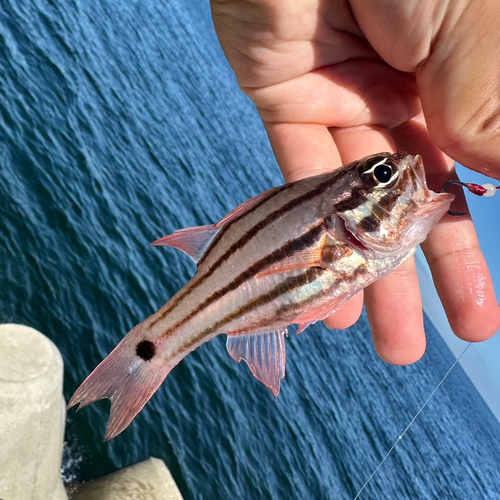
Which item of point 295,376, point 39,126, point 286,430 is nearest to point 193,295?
point 39,126

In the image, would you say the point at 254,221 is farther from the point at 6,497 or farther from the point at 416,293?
the point at 6,497

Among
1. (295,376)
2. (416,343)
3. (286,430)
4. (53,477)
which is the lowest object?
(295,376)

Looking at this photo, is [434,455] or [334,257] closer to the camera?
[334,257]

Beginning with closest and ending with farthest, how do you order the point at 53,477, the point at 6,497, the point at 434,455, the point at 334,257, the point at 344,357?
1. the point at 334,257
2. the point at 6,497
3. the point at 53,477
4. the point at 344,357
5. the point at 434,455

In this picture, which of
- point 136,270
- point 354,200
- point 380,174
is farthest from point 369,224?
point 136,270

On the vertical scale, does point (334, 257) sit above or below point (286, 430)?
above

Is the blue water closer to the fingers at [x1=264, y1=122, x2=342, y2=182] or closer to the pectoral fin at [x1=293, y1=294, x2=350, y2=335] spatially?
the fingers at [x1=264, y1=122, x2=342, y2=182]
